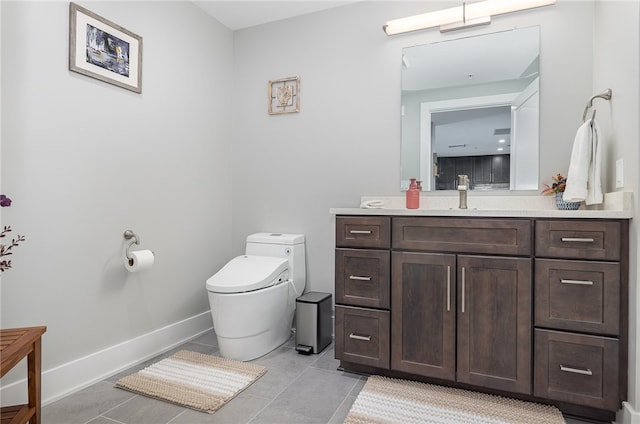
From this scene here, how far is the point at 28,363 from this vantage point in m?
1.35

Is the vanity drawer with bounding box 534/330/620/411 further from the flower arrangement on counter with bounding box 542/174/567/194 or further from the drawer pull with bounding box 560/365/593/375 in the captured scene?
the flower arrangement on counter with bounding box 542/174/567/194

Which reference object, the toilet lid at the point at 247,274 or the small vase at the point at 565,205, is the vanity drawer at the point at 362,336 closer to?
the toilet lid at the point at 247,274

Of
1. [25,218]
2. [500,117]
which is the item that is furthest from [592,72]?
[25,218]

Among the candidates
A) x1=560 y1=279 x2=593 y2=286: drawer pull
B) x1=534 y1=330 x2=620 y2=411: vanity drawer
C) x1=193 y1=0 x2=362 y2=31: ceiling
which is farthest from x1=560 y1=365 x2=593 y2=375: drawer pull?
x1=193 y1=0 x2=362 y2=31: ceiling

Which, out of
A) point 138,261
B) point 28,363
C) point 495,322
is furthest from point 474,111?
point 28,363

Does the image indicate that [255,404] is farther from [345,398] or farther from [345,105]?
[345,105]

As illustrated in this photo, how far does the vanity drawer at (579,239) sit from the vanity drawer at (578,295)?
0.04 metres

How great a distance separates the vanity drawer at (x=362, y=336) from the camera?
1966mm

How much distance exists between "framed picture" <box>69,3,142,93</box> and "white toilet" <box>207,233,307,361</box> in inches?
50.9

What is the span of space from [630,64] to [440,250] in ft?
3.70

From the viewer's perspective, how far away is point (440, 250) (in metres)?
1.86

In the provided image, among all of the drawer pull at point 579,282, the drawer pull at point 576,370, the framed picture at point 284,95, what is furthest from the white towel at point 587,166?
the framed picture at point 284,95

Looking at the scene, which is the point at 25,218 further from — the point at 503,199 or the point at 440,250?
the point at 503,199

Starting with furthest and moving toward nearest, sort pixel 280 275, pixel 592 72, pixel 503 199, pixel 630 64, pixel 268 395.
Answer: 1. pixel 280 275
2. pixel 503 199
3. pixel 592 72
4. pixel 268 395
5. pixel 630 64
